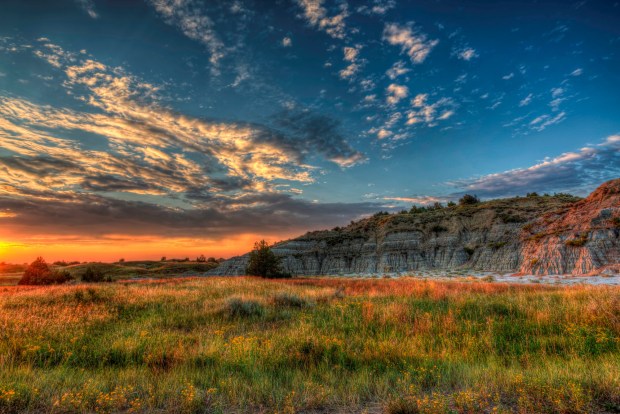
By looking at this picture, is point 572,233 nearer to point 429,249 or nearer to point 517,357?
point 429,249

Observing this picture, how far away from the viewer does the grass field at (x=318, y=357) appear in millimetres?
4520

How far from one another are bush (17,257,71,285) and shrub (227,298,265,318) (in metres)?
23.4

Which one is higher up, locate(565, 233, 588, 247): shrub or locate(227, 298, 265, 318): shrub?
locate(565, 233, 588, 247): shrub

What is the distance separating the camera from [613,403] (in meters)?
4.24

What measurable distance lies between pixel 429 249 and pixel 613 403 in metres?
46.5

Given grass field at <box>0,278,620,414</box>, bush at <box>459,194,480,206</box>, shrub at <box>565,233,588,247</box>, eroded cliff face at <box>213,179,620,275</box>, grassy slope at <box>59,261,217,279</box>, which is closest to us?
grass field at <box>0,278,620,414</box>

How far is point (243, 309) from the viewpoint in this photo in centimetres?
1214

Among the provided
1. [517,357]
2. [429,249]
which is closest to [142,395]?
[517,357]

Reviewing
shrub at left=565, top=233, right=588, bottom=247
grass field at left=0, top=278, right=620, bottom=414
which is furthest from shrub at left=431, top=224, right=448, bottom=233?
grass field at left=0, top=278, right=620, bottom=414

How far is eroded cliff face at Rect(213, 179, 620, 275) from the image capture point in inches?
1217

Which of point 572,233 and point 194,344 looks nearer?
point 194,344

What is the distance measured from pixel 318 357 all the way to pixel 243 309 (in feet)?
19.5

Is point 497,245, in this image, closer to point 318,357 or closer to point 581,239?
point 581,239

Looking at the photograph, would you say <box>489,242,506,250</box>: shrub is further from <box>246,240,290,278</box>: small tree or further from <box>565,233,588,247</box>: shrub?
<box>246,240,290,278</box>: small tree
